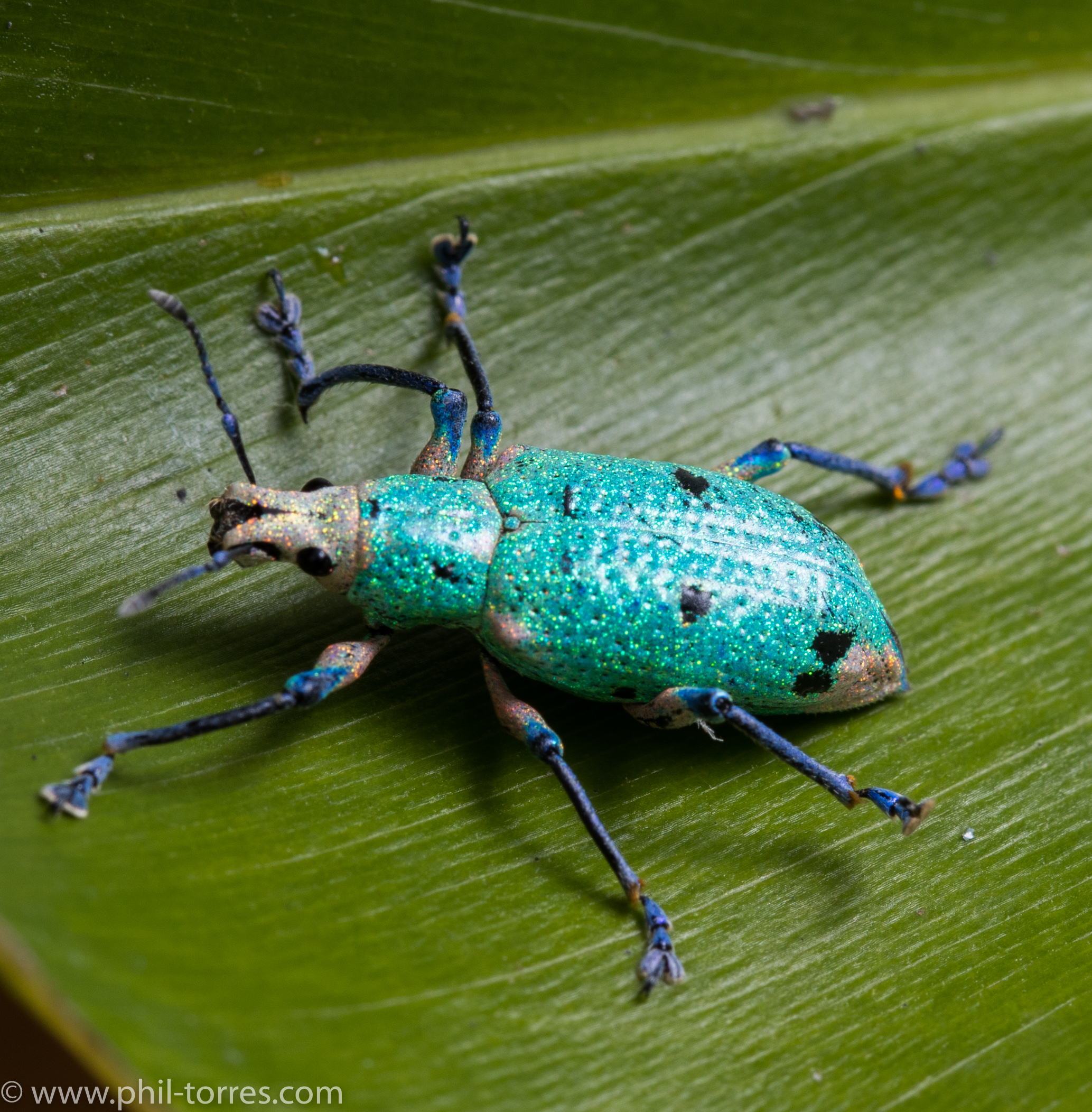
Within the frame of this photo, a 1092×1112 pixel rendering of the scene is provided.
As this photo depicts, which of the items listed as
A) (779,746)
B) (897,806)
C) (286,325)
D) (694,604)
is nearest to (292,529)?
(286,325)

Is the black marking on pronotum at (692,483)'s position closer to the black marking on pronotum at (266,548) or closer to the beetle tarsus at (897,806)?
the beetle tarsus at (897,806)

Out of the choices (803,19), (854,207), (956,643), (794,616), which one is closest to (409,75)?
(803,19)

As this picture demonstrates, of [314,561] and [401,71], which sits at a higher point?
[401,71]

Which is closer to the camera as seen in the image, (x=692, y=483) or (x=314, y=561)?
(x=314, y=561)

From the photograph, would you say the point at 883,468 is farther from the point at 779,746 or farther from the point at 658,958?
the point at 658,958

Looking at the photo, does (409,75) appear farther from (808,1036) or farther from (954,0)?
(808,1036)

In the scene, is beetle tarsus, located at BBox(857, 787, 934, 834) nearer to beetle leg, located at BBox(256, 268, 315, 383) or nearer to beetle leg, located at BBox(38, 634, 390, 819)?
beetle leg, located at BBox(38, 634, 390, 819)

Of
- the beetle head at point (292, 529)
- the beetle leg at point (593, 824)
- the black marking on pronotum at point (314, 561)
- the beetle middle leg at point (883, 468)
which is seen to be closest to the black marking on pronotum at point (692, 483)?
the beetle middle leg at point (883, 468)
